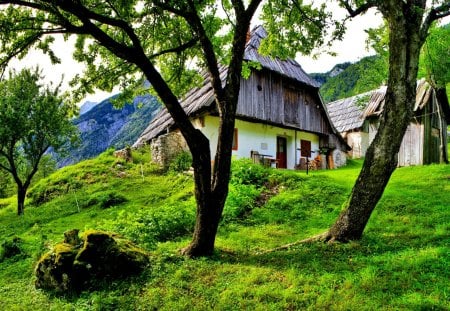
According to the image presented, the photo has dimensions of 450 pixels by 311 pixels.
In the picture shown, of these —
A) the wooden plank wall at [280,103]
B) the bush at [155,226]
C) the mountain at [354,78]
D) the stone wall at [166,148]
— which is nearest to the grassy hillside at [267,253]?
the bush at [155,226]

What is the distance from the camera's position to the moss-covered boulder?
7129 millimetres

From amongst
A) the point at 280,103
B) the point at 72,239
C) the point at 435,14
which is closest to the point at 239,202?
the point at 72,239

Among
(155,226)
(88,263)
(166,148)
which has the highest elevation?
(166,148)

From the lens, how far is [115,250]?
290 inches

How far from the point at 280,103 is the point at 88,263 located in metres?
17.9

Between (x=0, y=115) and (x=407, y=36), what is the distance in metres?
16.4

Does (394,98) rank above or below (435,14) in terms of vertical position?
below

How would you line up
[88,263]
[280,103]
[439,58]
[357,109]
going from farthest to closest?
[357,109], [280,103], [439,58], [88,263]

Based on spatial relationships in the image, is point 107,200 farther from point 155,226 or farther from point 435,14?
point 435,14

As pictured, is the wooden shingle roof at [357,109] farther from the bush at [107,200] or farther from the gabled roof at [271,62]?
the bush at [107,200]

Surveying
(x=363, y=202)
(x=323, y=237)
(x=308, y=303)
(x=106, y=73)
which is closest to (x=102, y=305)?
(x=308, y=303)

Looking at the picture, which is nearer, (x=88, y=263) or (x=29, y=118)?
(x=88, y=263)

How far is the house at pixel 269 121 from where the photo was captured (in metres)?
20.3

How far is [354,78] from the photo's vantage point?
82.5 m
